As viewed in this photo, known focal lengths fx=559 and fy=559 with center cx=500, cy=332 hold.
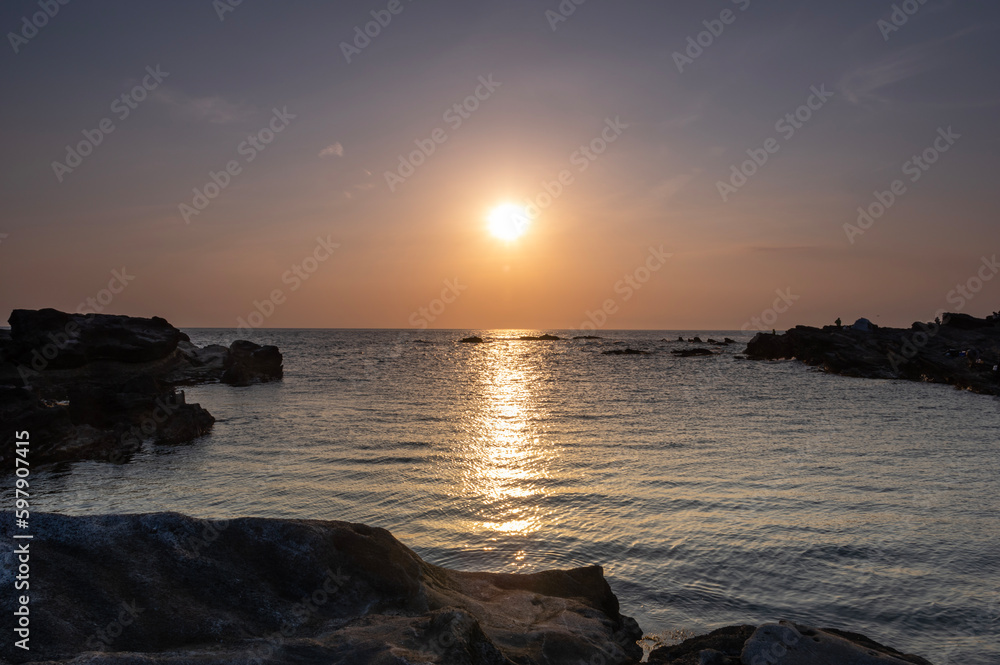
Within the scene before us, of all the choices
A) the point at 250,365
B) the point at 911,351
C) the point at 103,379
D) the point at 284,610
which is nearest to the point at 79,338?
the point at 103,379

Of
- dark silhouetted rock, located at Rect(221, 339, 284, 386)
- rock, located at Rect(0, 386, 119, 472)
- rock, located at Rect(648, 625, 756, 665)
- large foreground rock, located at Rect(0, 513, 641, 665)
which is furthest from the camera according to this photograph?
dark silhouetted rock, located at Rect(221, 339, 284, 386)

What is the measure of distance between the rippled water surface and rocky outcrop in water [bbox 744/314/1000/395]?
2310cm

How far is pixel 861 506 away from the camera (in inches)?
527

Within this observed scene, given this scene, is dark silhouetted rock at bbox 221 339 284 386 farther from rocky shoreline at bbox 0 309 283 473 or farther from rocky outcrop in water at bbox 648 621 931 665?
rocky outcrop in water at bbox 648 621 931 665

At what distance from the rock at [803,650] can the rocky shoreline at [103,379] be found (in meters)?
20.4

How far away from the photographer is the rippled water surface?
28.8 feet

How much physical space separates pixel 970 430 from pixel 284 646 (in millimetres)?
30106

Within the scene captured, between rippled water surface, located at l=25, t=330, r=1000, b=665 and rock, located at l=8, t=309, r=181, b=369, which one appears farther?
rock, located at l=8, t=309, r=181, b=369

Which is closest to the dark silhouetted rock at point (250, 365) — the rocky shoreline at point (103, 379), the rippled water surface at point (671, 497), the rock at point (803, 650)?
the rocky shoreline at point (103, 379)

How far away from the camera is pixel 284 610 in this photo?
529 centimetres

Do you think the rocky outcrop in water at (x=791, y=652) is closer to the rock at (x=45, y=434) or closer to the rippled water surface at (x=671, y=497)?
the rippled water surface at (x=671, y=497)

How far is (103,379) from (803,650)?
44753mm

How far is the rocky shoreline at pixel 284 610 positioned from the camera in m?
4.58

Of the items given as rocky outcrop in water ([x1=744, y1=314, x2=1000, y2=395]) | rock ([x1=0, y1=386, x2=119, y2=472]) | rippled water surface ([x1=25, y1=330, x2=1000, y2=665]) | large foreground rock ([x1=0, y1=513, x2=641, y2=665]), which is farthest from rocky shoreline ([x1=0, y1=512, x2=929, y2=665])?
rocky outcrop in water ([x1=744, y1=314, x2=1000, y2=395])
